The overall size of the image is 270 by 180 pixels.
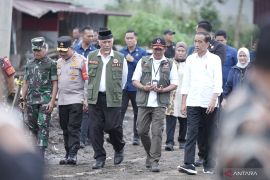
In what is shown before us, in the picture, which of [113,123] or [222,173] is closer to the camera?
[222,173]

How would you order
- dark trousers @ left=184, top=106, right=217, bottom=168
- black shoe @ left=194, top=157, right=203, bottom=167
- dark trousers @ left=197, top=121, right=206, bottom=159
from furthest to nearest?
black shoe @ left=194, top=157, right=203, bottom=167 < dark trousers @ left=197, top=121, right=206, bottom=159 < dark trousers @ left=184, top=106, right=217, bottom=168

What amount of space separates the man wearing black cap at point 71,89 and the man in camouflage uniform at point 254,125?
7.51 meters

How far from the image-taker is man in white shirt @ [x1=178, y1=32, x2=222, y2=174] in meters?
10.0

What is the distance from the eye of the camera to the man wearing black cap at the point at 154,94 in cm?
1042

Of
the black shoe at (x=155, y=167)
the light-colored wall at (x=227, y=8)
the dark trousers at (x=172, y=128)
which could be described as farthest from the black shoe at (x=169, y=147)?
the light-colored wall at (x=227, y=8)

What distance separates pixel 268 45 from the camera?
3.47 metres

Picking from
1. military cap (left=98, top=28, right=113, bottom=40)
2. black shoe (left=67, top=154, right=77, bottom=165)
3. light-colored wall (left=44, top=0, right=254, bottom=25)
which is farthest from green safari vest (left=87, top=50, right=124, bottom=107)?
light-colored wall (left=44, top=0, right=254, bottom=25)

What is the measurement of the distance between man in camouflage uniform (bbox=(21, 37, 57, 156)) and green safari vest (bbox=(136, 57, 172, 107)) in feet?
4.62

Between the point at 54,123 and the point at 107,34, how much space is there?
14.0 feet

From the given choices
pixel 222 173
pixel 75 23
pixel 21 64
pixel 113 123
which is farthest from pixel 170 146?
pixel 75 23

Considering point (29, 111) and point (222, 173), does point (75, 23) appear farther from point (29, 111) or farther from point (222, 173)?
point (222, 173)

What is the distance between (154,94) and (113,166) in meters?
1.38

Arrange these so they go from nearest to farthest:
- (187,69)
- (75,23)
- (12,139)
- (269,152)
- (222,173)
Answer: (12,139), (269,152), (222,173), (187,69), (75,23)

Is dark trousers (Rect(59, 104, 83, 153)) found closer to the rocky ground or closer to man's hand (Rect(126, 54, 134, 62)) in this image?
the rocky ground
